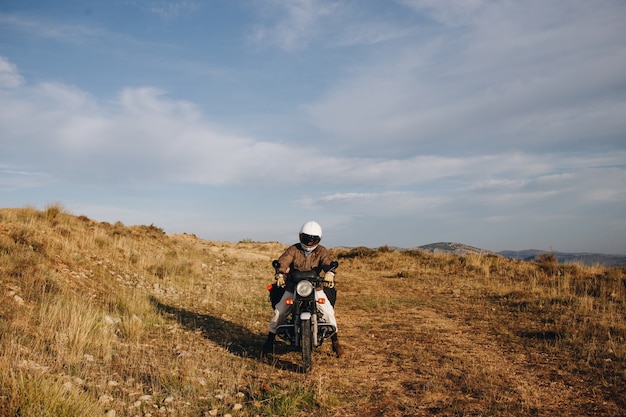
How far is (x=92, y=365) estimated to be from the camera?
5.68 meters

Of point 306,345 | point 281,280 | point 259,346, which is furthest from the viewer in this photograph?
point 259,346

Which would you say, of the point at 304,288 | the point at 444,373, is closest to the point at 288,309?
the point at 304,288

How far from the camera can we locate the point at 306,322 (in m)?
6.29

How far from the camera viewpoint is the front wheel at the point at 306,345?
6.23 meters

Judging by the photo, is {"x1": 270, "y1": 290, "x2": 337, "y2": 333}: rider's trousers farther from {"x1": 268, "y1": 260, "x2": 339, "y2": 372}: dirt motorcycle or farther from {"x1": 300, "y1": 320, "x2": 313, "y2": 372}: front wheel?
{"x1": 300, "y1": 320, "x2": 313, "y2": 372}: front wheel

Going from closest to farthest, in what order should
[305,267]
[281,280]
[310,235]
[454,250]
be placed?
[281,280] < [310,235] < [305,267] < [454,250]

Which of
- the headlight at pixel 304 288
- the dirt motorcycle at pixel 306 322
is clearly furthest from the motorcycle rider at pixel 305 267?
the headlight at pixel 304 288

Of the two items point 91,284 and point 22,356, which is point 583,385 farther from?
point 91,284

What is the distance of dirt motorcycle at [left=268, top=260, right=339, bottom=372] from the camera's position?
6254 millimetres

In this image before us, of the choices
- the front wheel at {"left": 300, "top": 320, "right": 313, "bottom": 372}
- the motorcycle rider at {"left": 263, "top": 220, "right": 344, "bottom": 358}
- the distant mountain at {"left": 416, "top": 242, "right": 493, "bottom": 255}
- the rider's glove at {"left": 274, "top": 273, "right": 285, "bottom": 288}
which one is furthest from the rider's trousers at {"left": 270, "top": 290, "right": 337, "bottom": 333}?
the distant mountain at {"left": 416, "top": 242, "right": 493, "bottom": 255}

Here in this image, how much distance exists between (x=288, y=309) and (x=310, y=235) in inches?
49.4

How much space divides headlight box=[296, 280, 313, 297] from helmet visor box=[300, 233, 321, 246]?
92 cm

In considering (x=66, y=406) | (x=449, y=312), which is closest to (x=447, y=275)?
(x=449, y=312)

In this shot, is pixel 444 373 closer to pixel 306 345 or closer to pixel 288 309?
pixel 306 345
